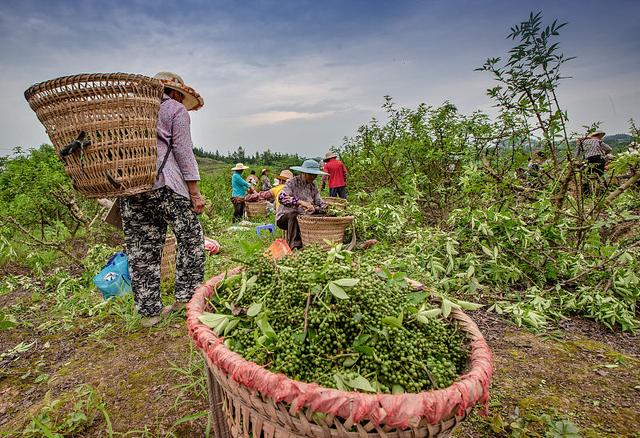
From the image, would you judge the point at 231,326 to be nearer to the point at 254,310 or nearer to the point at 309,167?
the point at 254,310

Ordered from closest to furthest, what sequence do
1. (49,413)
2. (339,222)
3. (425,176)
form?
(49,413)
(339,222)
(425,176)

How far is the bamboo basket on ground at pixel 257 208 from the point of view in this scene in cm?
844

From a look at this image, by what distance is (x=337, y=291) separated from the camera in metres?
1.08

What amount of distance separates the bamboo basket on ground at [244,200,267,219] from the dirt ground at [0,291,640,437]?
5.84 meters

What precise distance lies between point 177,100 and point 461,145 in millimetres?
3762

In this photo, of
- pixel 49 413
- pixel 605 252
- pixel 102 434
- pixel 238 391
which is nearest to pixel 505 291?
pixel 605 252

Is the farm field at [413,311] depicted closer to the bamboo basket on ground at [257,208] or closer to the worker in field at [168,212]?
the worker in field at [168,212]

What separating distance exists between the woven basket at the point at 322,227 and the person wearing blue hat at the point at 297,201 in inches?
7.2

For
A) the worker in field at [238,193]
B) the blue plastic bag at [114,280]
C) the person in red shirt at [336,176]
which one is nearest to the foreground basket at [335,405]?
the blue plastic bag at [114,280]

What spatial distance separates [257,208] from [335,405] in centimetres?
782

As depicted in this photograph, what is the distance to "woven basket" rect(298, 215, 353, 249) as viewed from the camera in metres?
4.31

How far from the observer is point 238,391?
100 cm

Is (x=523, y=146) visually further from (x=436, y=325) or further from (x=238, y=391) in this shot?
(x=238, y=391)

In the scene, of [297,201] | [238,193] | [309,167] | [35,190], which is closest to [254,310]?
[297,201]
